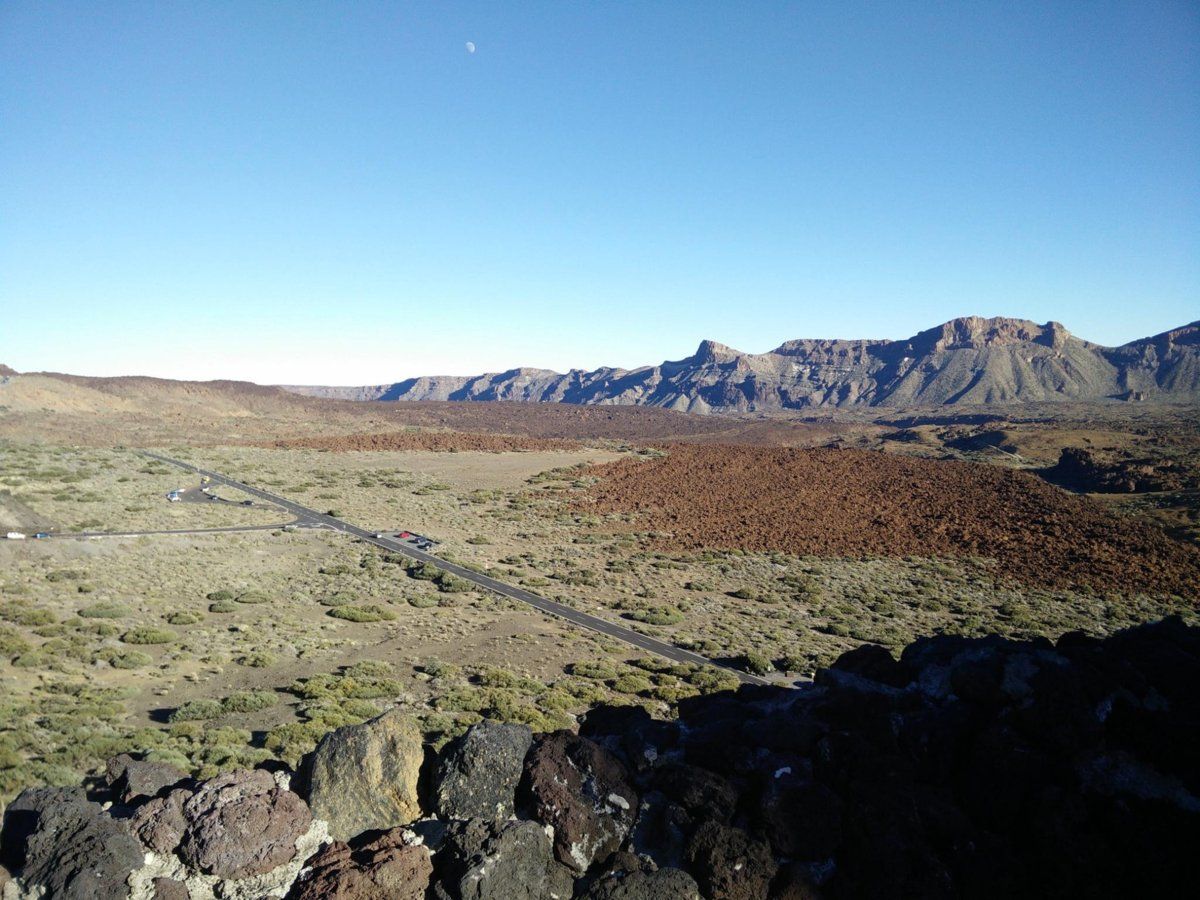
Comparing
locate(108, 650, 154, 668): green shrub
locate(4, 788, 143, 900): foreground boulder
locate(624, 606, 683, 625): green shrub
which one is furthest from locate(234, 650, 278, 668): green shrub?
locate(4, 788, 143, 900): foreground boulder

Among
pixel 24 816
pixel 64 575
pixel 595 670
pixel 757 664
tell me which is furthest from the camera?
pixel 64 575

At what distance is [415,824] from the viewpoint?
383 inches

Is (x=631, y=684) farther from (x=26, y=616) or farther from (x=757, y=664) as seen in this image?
(x=26, y=616)

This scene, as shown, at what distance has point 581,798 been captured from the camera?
9922mm

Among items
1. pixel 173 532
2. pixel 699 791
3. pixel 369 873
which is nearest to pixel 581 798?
pixel 699 791

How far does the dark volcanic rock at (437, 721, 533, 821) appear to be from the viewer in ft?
32.2

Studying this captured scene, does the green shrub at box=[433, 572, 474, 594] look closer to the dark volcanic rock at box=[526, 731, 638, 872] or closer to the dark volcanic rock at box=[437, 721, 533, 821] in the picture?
the dark volcanic rock at box=[437, 721, 533, 821]

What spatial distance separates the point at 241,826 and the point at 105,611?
28.0 m

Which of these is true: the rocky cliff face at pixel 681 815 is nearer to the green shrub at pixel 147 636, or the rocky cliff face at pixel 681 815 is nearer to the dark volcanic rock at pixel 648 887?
the dark volcanic rock at pixel 648 887

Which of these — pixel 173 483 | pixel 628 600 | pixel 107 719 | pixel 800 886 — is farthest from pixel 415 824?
pixel 173 483

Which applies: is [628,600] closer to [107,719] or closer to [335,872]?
[107,719]

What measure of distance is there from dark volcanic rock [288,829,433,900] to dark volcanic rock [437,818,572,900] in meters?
0.36

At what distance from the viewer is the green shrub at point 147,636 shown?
2730cm

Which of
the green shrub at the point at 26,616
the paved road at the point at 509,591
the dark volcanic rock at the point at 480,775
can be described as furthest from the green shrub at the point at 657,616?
the green shrub at the point at 26,616
